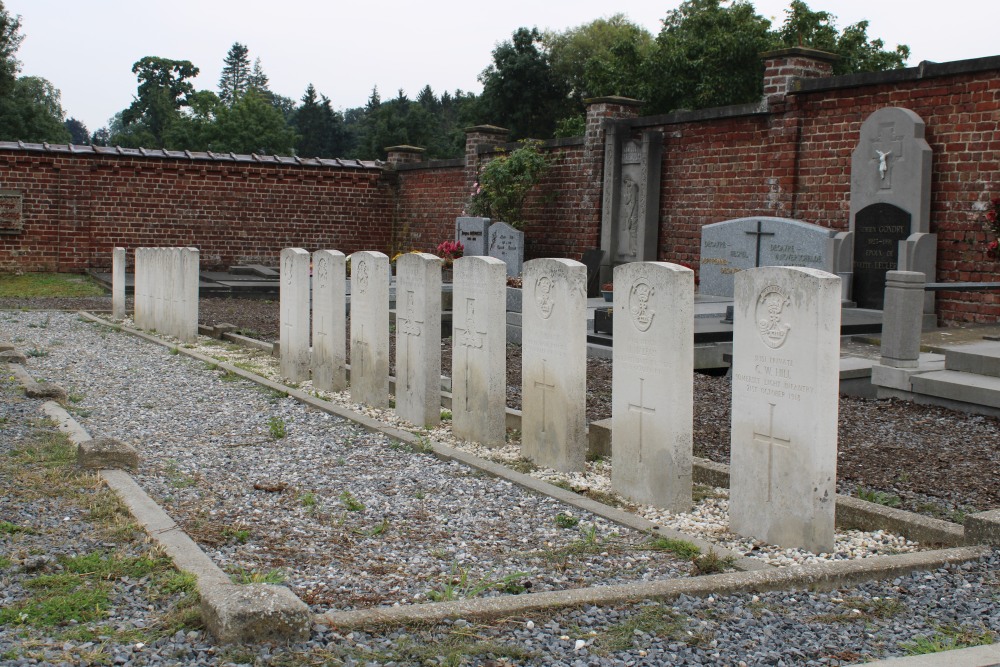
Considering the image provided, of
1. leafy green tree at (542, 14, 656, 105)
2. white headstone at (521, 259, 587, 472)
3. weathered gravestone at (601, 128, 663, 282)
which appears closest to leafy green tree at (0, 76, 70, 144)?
leafy green tree at (542, 14, 656, 105)

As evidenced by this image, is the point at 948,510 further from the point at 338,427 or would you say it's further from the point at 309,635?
the point at 338,427

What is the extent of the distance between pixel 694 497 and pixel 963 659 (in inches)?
101

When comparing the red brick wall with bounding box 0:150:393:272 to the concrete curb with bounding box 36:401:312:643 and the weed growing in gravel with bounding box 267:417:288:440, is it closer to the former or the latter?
the weed growing in gravel with bounding box 267:417:288:440

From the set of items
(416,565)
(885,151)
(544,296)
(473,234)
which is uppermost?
(885,151)

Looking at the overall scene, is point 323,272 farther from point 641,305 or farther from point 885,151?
point 885,151

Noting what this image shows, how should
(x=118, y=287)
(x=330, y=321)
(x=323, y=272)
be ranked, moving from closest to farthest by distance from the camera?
1. (x=330, y=321)
2. (x=323, y=272)
3. (x=118, y=287)

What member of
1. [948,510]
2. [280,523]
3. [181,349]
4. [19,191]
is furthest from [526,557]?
[19,191]

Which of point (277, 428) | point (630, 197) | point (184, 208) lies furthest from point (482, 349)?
point (184, 208)

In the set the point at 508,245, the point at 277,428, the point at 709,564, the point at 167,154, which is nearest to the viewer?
the point at 709,564

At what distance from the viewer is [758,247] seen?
46.0ft

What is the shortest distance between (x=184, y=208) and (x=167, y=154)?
129cm

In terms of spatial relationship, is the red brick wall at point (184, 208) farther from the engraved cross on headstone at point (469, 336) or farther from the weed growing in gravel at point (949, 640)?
the weed growing in gravel at point (949, 640)

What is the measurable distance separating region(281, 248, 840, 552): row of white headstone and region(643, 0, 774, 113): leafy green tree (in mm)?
28569

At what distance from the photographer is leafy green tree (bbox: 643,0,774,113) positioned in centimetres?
3394
